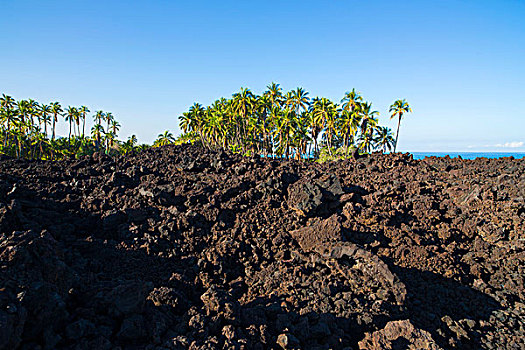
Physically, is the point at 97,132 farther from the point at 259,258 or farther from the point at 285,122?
the point at 259,258

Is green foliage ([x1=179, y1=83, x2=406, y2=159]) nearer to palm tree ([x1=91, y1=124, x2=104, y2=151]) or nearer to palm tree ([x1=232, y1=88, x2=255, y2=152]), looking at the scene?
palm tree ([x1=232, y1=88, x2=255, y2=152])

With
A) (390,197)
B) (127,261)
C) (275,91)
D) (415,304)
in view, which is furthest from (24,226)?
(275,91)

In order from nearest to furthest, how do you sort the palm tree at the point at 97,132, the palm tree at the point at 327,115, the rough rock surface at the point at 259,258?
the rough rock surface at the point at 259,258
the palm tree at the point at 327,115
the palm tree at the point at 97,132

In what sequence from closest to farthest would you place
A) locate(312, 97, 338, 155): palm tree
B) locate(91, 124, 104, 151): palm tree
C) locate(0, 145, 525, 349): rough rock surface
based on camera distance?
1. locate(0, 145, 525, 349): rough rock surface
2. locate(312, 97, 338, 155): palm tree
3. locate(91, 124, 104, 151): palm tree

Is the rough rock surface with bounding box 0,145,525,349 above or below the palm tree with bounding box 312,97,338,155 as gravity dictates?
below

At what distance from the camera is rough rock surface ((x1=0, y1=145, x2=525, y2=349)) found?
6062mm

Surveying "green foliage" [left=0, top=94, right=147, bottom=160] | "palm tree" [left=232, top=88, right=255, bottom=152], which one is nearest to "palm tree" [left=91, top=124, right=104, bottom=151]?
"green foliage" [left=0, top=94, right=147, bottom=160]

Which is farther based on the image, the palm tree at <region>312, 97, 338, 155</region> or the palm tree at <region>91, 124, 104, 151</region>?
the palm tree at <region>91, 124, 104, 151</region>

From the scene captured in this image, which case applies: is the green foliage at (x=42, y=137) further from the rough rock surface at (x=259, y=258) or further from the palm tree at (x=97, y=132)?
the rough rock surface at (x=259, y=258)

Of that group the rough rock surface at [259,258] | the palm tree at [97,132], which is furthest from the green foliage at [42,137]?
the rough rock surface at [259,258]

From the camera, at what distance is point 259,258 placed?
10.1m

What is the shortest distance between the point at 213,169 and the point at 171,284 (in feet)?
30.0

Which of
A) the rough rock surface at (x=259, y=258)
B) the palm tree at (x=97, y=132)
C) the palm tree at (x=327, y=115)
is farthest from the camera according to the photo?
the palm tree at (x=97, y=132)

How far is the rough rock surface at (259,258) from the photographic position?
239 inches
